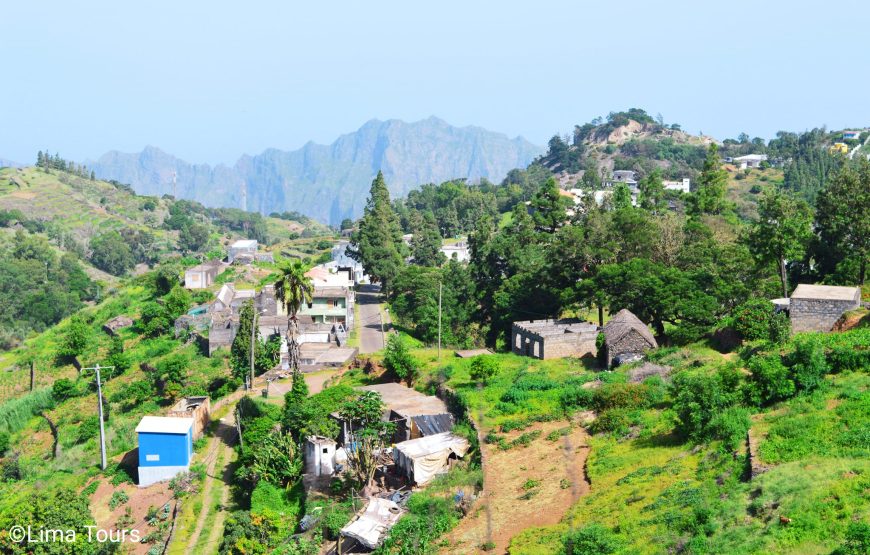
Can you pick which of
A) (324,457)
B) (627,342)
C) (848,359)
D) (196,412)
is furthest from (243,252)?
(848,359)

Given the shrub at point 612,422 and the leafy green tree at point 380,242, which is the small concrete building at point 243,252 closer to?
the leafy green tree at point 380,242

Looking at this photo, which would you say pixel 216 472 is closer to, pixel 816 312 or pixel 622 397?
pixel 622 397

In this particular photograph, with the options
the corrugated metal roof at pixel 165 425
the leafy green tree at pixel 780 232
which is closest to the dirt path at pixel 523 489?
the corrugated metal roof at pixel 165 425

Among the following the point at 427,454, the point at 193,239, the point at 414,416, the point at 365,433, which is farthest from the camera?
the point at 193,239

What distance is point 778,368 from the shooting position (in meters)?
23.2

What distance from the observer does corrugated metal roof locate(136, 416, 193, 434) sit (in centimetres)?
3506

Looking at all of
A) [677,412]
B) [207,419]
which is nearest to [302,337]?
[207,419]

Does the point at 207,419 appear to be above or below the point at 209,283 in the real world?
below

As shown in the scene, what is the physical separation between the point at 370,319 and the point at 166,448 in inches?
1104

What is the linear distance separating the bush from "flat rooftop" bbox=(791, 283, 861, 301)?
1794cm

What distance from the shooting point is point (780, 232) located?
1480 inches

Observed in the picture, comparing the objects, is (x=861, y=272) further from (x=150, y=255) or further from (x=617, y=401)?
(x=150, y=255)

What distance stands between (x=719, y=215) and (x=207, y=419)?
43346mm

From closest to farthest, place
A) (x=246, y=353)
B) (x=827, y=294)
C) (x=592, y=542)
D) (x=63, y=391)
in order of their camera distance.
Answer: (x=592, y=542), (x=827, y=294), (x=246, y=353), (x=63, y=391)
